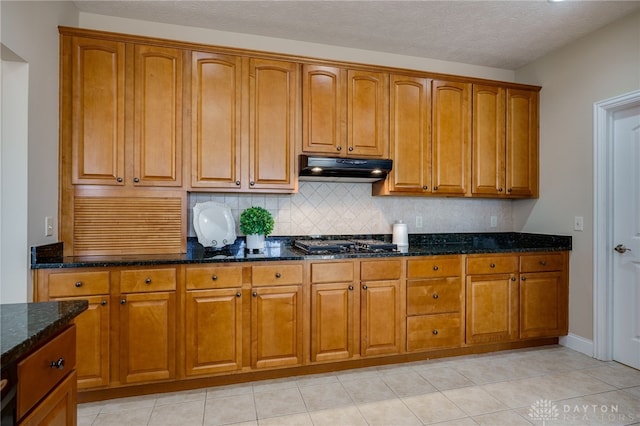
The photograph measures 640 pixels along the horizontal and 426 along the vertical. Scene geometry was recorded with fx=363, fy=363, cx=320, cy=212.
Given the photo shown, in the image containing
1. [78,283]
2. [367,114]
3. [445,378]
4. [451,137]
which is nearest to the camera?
[78,283]

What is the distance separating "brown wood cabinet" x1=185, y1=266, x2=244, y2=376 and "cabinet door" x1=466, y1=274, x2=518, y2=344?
1877mm

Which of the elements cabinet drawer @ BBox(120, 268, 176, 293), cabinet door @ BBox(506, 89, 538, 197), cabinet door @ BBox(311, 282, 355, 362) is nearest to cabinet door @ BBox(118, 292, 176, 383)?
cabinet drawer @ BBox(120, 268, 176, 293)

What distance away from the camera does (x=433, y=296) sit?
9.57ft

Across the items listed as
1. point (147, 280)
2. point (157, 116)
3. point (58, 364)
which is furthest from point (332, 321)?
point (157, 116)

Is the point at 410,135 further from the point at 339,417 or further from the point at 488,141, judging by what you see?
the point at 339,417

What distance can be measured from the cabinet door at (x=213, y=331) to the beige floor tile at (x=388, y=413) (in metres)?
0.91

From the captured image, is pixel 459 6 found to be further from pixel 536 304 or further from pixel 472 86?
pixel 536 304

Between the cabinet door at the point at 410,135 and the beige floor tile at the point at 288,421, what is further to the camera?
the cabinet door at the point at 410,135

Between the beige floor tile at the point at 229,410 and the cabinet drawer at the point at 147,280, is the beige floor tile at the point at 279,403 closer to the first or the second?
the beige floor tile at the point at 229,410

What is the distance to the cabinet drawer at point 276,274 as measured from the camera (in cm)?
252

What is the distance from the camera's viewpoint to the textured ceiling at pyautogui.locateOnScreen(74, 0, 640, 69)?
2623 mm

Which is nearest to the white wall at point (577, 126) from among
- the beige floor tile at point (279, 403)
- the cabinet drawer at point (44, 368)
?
the beige floor tile at point (279, 403)

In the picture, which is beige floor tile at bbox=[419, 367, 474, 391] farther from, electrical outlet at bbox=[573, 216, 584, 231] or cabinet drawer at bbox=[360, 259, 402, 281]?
electrical outlet at bbox=[573, 216, 584, 231]

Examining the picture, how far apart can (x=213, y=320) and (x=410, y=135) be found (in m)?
2.17
